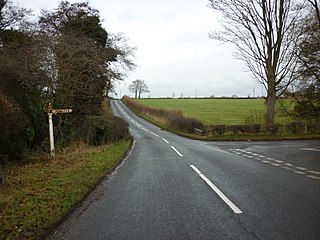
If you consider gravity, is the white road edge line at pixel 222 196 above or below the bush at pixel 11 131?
below

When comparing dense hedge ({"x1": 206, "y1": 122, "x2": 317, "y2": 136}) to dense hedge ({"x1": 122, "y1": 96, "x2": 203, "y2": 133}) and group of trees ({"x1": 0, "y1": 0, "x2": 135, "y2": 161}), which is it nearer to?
dense hedge ({"x1": 122, "y1": 96, "x2": 203, "y2": 133})

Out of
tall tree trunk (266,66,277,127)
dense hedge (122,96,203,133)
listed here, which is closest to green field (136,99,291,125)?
dense hedge (122,96,203,133)

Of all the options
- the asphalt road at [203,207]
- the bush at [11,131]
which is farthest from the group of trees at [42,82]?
the asphalt road at [203,207]

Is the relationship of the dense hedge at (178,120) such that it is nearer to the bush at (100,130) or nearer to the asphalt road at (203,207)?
the bush at (100,130)

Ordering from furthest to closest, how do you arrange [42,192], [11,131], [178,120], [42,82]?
[178,120], [42,82], [11,131], [42,192]

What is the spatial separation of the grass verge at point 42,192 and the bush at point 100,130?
919 centimetres

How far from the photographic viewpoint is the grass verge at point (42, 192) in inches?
226

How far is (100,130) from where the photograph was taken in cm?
2648

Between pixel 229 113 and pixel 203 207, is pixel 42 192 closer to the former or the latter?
pixel 203 207

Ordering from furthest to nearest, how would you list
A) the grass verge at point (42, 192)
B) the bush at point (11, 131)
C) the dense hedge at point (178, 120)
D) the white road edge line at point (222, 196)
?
the dense hedge at point (178, 120) → the bush at point (11, 131) → the white road edge line at point (222, 196) → the grass verge at point (42, 192)

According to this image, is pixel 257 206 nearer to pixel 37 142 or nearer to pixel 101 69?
pixel 37 142

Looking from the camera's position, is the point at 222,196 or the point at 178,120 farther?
the point at 178,120

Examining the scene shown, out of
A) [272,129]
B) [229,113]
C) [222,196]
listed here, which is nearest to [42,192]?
[222,196]

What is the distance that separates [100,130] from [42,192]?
1833 cm
